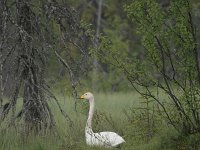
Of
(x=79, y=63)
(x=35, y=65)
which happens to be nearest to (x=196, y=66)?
(x=79, y=63)

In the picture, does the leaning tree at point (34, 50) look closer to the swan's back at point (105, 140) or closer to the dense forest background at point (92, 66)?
the dense forest background at point (92, 66)

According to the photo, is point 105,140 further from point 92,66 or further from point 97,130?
point 97,130

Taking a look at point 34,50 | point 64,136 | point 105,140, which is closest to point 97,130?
point 64,136

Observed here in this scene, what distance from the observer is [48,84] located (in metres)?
12.8

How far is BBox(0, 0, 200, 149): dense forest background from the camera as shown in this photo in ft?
35.3

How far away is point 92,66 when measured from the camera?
12.2 m

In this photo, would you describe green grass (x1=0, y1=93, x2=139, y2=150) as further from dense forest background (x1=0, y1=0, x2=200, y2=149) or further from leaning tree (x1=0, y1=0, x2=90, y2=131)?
leaning tree (x1=0, y1=0, x2=90, y2=131)

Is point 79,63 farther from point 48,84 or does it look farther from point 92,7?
point 92,7

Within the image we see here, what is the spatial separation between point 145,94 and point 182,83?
26.2 inches

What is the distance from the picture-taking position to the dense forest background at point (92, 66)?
35.3 ft

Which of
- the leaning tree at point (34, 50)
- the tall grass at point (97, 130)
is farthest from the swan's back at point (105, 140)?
the leaning tree at point (34, 50)

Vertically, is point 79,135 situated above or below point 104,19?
below

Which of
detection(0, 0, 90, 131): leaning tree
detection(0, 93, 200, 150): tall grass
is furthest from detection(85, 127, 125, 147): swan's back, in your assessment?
detection(0, 0, 90, 131): leaning tree

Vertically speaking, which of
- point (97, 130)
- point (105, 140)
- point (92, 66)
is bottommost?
point (105, 140)
